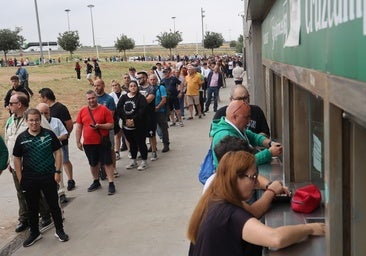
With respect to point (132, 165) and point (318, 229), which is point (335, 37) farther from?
point (132, 165)

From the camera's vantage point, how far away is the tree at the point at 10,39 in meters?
60.6

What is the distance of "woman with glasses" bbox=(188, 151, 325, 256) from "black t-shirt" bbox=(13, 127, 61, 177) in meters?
3.16

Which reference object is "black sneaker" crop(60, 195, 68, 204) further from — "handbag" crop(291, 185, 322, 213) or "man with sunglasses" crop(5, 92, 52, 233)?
"handbag" crop(291, 185, 322, 213)

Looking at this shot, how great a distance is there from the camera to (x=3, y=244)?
220 inches

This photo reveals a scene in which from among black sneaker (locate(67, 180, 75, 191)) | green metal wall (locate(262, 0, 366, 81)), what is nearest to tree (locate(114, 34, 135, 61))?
black sneaker (locate(67, 180, 75, 191))

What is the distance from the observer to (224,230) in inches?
96.3

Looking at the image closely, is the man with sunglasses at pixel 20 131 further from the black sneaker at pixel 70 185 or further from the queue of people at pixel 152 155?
the black sneaker at pixel 70 185

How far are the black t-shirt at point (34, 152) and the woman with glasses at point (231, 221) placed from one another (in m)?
3.16

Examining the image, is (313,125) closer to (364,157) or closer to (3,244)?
(364,157)

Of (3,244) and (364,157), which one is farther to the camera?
(3,244)

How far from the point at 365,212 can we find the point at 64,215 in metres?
5.12

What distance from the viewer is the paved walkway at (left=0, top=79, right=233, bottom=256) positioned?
5402 millimetres

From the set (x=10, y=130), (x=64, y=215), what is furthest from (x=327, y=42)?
(x=64, y=215)

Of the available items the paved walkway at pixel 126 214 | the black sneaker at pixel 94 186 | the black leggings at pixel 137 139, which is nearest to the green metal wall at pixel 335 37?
the paved walkway at pixel 126 214
